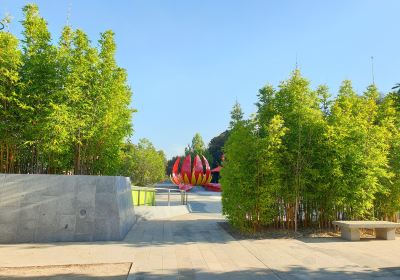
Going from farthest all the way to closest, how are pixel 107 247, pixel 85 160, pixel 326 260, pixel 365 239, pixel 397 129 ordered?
pixel 397 129 < pixel 85 160 < pixel 365 239 < pixel 107 247 < pixel 326 260

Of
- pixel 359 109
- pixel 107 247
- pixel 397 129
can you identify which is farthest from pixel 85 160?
pixel 397 129

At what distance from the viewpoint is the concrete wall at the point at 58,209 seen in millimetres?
7672

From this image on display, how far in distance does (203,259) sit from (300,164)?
14.7ft

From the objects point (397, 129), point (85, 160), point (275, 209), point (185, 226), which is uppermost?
point (397, 129)

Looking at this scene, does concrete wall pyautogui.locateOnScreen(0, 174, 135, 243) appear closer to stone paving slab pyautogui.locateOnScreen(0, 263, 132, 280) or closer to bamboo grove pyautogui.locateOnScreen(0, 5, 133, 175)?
bamboo grove pyautogui.locateOnScreen(0, 5, 133, 175)

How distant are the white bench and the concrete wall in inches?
225

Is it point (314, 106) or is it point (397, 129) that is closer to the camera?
point (314, 106)

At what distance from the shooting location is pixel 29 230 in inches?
302

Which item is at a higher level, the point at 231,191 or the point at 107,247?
the point at 231,191

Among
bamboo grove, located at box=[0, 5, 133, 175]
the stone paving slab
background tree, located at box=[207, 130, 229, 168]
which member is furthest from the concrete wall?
background tree, located at box=[207, 130, 229, 168]

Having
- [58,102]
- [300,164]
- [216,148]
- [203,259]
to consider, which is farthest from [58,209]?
[216,148]

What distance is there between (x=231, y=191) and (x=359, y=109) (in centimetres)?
505

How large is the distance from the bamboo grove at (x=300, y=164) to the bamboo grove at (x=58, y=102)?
3.84 m

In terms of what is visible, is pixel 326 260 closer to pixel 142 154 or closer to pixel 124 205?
pixel 124 205
